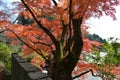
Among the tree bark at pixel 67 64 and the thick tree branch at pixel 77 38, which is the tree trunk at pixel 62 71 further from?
the thick tree branch at pixel 77 38

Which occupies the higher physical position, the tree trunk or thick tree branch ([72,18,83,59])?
thick tree branch ([72,18,83,59])

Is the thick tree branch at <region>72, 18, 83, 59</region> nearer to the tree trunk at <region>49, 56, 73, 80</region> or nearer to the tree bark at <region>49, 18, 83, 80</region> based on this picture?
the tree bark at <region>49, 18, 83, 80</region>

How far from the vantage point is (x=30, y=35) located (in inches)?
474

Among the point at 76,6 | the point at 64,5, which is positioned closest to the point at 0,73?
the point at 64,5

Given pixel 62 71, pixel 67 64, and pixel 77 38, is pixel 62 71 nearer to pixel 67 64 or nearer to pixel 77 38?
pixel 67 64

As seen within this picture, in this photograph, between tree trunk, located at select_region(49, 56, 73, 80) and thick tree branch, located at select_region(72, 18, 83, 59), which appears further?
tree trunk, located at select_region(49, 56, 73, 80)

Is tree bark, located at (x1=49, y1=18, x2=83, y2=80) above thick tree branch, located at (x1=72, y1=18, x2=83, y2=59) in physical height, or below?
below

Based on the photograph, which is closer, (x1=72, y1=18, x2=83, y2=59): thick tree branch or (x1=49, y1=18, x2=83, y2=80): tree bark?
(x1=72, y1=18, x2=83, y2=59): thick tree branch

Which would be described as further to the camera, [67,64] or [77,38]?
[67,64]

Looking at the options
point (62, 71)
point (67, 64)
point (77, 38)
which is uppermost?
point (77, 38)

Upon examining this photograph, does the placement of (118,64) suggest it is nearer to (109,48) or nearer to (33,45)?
(109,48)

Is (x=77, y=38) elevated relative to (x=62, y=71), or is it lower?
elevated

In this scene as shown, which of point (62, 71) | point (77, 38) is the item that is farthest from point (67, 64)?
point (77, 38)

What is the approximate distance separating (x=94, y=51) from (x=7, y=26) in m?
4.77
